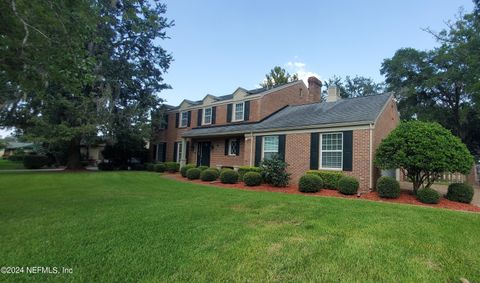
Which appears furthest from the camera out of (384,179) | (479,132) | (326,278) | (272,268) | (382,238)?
(479,132)

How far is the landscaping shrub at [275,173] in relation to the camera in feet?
38.2

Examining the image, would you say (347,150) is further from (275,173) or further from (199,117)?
(199,117)

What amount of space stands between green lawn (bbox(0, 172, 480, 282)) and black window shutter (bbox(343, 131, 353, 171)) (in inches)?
187

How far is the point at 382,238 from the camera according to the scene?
4164 mm

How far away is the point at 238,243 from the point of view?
3.83 m

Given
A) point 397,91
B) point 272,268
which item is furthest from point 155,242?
point 397,91

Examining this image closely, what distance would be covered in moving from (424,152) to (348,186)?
2.72 metres

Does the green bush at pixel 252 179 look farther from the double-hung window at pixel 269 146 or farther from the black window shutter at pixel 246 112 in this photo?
the black window shutter at pixel 246 112

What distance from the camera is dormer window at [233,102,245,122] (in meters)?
18.0

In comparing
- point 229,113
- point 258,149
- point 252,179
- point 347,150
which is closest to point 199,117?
point 229,113

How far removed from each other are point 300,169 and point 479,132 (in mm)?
22882

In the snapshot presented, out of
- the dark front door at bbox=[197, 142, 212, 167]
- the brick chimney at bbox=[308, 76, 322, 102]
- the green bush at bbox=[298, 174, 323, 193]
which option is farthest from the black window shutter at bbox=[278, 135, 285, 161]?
the brick chimney at bbox=[308, 76, 322, 102]

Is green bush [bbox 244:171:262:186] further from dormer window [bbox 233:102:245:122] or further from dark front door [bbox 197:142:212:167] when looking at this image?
dark front door [bbox 197:142:212:167]

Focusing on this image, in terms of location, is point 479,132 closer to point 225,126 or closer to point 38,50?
point 225,126
